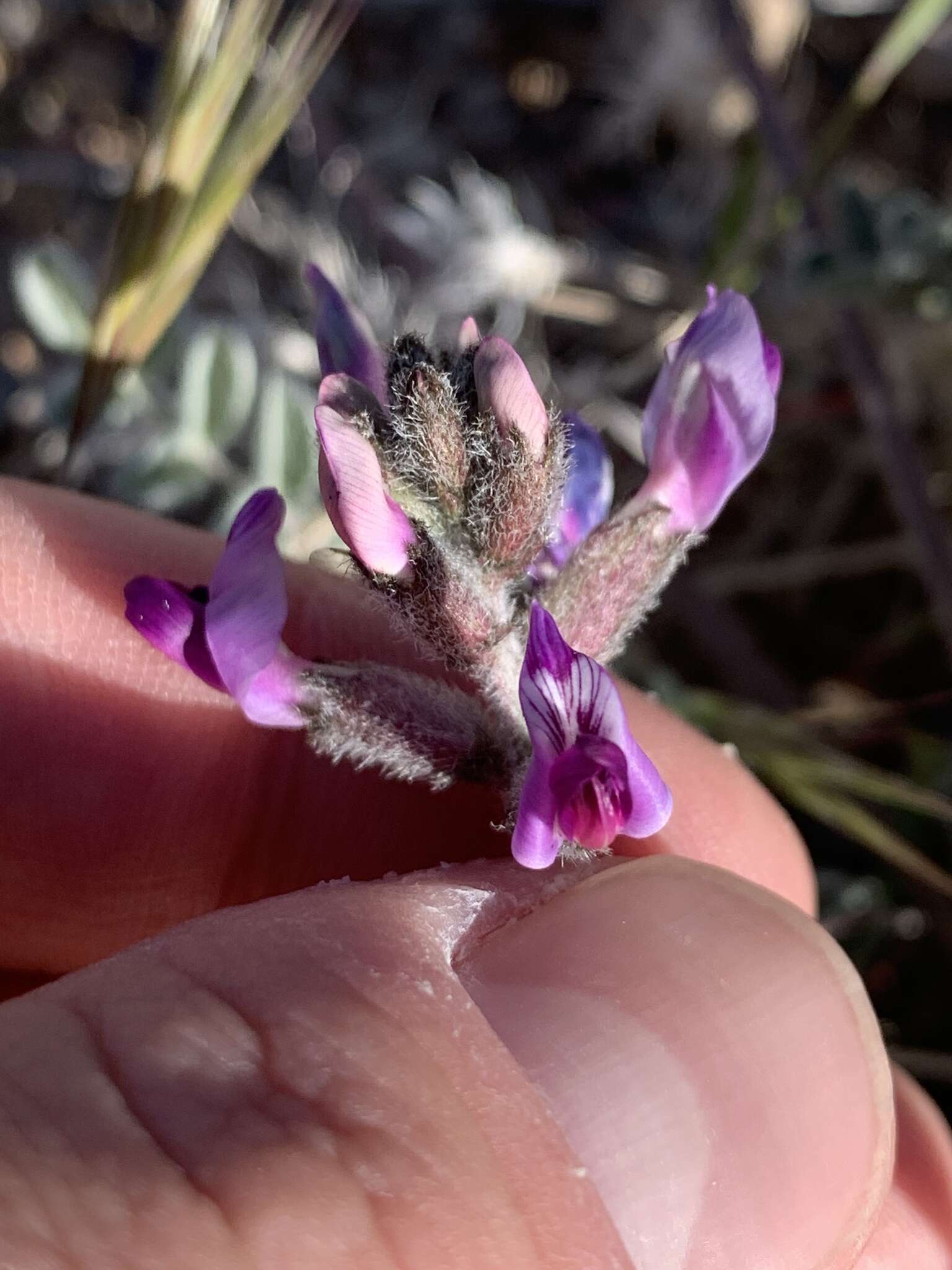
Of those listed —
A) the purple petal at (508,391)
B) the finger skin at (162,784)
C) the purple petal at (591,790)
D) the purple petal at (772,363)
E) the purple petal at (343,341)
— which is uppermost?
the purple petal at (772,363)

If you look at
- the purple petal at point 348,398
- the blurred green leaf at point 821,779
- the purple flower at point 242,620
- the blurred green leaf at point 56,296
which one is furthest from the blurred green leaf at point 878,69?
the blurred green leaf at point 56,296

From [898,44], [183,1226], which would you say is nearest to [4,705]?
[183,1226]

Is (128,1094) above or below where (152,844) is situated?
above

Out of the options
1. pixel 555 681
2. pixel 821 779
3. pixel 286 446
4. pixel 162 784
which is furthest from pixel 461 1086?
pixel 286 446

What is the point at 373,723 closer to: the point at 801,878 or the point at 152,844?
the point at 152,844

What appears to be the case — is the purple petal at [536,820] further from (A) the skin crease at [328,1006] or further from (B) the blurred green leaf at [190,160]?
(B) the blurred green leaf at [190,160]

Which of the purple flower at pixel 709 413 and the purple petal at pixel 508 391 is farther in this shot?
the purple flower at pixel 709 413

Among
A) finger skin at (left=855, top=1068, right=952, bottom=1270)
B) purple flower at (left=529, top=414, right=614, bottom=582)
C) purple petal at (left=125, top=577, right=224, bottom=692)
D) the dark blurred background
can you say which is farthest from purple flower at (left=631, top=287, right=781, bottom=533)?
finger skin at (left=855, top=1068, right=952, bottom=1270)
